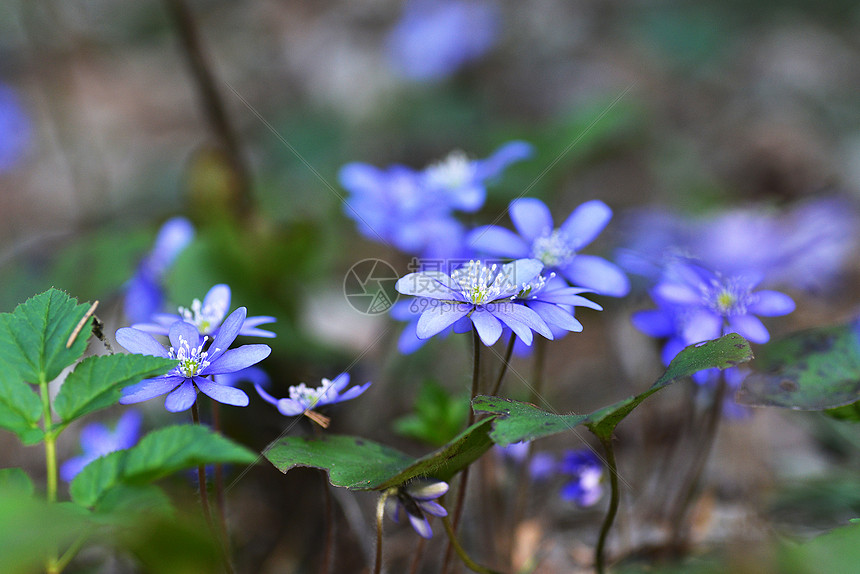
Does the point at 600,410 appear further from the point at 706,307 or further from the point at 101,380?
the point at 101,380

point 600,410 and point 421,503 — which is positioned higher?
point 600,410

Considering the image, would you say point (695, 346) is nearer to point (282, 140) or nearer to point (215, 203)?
point (215, 203)

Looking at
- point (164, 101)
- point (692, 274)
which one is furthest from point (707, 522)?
point (164, 101)

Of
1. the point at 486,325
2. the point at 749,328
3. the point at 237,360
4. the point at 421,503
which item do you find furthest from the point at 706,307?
the point at 237,360

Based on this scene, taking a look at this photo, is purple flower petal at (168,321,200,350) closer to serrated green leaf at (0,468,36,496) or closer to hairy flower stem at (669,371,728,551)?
serrated green leaf at (0,468,36,496)

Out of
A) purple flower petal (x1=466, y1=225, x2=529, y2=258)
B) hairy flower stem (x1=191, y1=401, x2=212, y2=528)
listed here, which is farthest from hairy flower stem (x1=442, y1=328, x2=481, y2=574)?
hairy flower stem (x1=191, y1=401, x2=212, y2=528)
